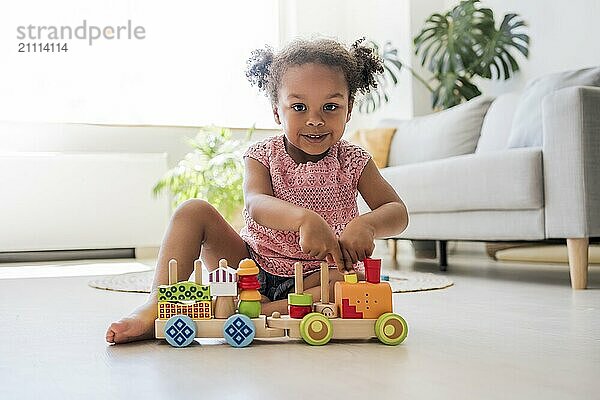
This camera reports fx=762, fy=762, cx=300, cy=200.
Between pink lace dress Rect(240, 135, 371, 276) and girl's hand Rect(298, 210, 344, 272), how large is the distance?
11.9 inches

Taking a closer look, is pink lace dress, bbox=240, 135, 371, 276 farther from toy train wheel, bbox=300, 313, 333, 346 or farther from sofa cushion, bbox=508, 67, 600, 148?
sofa cushion, bbox=508, 67, 600, 148

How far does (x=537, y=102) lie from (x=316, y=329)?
1862mm

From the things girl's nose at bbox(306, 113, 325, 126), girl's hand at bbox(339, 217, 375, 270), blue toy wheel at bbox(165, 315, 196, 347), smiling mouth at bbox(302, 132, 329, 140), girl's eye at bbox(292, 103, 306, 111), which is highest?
girl's eye at bbox(292, 103, 306, 111)

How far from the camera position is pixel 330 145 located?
147 cm

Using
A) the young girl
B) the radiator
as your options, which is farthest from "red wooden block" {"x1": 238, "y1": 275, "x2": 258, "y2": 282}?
the radiator

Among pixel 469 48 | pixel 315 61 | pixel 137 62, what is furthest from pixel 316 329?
pixel 137 62

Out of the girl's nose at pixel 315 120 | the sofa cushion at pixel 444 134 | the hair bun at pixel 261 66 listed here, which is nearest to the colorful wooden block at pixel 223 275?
the girl's nose at pixel 315 120

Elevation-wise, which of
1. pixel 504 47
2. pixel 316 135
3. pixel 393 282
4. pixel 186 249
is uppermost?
pixel 504 47

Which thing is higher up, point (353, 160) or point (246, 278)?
point (353, 160)

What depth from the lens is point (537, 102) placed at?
281 cm

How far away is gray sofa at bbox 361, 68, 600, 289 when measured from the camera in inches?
86.5

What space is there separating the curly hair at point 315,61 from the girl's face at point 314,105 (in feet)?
0.06

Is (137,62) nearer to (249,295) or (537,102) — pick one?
(537,102)

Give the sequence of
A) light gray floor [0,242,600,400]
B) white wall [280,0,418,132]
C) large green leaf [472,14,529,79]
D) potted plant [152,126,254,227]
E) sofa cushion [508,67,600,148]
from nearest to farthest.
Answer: light gray floor [0,242,600,400] → sofa cushion [508,67,600,148] → large green leaf [472,14,529,79] → potted plant [152,126,254,227] → white wall [280,0,418,132]
